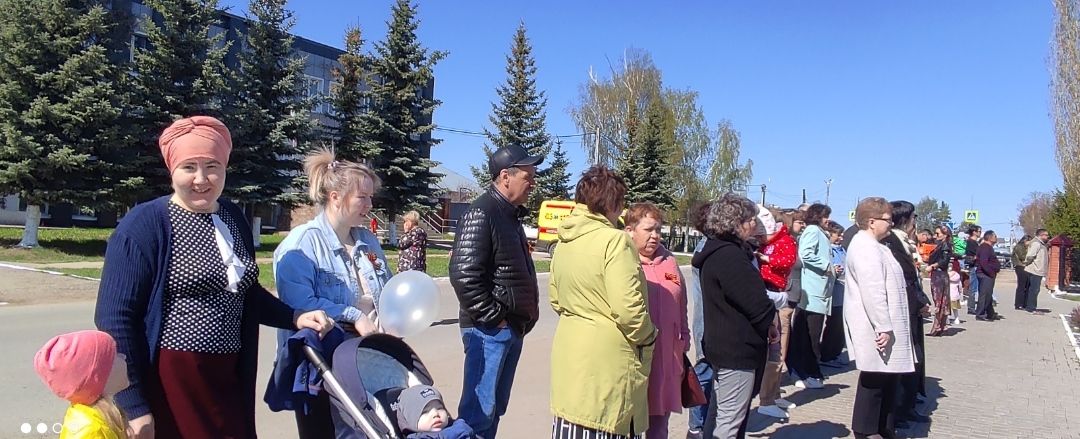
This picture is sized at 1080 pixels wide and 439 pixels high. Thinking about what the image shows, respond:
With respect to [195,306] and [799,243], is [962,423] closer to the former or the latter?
[799,243]

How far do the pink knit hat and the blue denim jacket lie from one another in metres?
0.89

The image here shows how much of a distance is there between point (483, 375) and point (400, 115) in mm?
26424

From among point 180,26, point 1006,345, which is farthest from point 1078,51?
point 180,26

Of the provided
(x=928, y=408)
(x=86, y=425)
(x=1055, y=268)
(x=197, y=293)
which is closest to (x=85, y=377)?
(x=86, y=425)

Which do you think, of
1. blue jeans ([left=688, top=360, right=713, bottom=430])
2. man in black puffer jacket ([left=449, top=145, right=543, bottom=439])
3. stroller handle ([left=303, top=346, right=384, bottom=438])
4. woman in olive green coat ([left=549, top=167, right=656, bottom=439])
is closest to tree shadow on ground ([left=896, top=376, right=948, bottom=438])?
blue jeans ([left=688, top=360, right=713, bottom=430])

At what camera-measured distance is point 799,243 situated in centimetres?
797

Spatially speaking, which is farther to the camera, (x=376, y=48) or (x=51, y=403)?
(x=376, y=48)

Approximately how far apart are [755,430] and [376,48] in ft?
88.3

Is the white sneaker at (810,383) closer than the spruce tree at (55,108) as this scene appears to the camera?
Yes

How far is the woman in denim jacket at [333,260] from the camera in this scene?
10.3ft

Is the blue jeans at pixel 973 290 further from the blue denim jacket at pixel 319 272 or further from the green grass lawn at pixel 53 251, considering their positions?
the blue denim jacket at pixel 319 272

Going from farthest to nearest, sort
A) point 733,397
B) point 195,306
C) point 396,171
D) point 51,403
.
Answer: point 396,171 < point 51,403 < point 733,397 < point 195,306

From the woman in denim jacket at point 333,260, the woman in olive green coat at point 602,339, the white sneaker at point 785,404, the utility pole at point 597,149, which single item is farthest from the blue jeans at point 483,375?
the utility pole at point 597,149

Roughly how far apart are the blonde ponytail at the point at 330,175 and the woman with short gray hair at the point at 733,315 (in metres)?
2.36
